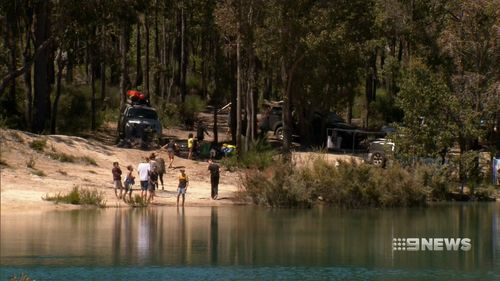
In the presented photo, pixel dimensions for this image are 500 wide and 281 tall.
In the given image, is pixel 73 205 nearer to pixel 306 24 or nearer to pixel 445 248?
pixel 445 248

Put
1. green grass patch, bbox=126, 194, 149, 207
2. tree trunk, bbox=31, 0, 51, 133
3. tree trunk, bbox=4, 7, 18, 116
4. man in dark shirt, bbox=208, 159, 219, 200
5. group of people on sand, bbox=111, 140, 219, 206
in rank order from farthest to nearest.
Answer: tree trunk, bbox=4, 7, 18, 116 < tree trunk, bbox=31, 0, 51, 133 < man in dark shirt, bbox=208, 159, 219, 200 < green grass patch, bbox=126, 194, 149, 207 < group of people on sand, bbox=111, 140, 219, 206

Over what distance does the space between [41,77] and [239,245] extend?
26.4 metres

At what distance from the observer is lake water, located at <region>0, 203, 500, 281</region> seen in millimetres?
28125

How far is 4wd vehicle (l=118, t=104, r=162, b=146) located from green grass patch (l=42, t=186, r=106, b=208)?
47.1 feet

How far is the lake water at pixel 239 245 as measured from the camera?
1107 inches

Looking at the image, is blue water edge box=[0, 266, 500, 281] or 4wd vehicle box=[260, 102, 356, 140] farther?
4wd vehicle box=[260, 102, 356, 140]

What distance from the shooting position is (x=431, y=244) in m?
34.4

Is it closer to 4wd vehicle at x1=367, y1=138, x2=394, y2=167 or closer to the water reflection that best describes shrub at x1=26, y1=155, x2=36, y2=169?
the water reflection

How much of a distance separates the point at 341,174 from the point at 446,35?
1220 centimetres

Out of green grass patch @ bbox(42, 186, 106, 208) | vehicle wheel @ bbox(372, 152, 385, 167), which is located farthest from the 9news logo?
vehicle wheel @ bbox(372, 152, 385, 167)

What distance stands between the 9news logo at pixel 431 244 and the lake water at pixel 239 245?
1.07 ft

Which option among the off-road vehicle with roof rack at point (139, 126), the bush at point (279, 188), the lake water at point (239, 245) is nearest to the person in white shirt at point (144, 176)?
the lake water at point (239, 245)

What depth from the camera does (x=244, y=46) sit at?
182ft

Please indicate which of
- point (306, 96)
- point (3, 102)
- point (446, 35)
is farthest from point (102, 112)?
point (446, 35)
